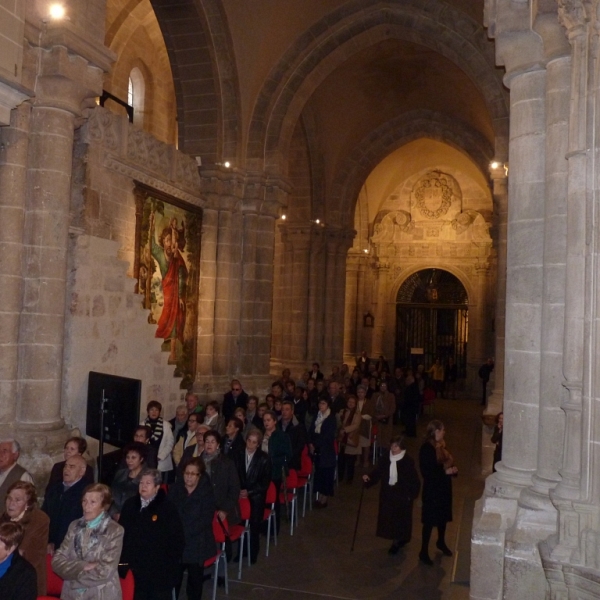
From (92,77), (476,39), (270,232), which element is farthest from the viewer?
(270,232)

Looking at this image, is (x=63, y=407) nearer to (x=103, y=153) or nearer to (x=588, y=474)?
(x=103, y=153)

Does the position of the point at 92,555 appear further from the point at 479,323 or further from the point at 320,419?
the point at 479,323

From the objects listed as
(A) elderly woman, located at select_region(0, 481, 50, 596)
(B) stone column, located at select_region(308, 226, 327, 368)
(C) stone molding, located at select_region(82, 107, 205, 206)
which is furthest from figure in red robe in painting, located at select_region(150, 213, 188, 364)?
(B) stone column, located at select_region(308, 226, 327, 368)

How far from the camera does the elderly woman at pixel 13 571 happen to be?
3373 mm

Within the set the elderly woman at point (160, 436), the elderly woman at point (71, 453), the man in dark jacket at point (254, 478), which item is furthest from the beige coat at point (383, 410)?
the elderly woman at point (71, 453)

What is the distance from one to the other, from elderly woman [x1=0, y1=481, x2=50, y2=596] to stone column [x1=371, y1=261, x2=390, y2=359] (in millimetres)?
22240

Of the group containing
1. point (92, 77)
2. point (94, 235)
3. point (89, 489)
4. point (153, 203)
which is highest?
point (92, 77)

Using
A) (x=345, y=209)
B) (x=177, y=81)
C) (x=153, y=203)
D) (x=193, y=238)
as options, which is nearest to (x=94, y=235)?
(x=153, y=203)

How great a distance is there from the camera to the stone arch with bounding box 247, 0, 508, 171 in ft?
43.4

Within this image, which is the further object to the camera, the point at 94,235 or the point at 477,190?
the point at 477,190

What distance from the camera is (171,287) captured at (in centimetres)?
1171

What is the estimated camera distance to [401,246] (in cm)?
2620

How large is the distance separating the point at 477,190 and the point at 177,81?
15.8 meters

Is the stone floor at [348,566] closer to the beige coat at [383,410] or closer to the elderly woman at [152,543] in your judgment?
the elderly woman at [152,543]
